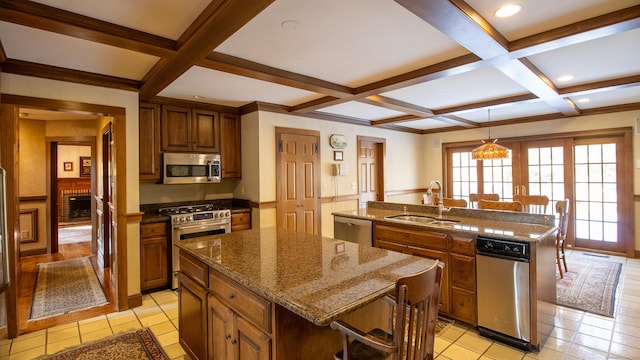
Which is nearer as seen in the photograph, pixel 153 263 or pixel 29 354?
pixel 29 354

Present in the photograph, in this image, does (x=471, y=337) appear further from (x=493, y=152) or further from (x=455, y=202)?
(x=493, y=152)

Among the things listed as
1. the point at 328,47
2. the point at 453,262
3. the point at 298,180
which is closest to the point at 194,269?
the point at 328,47

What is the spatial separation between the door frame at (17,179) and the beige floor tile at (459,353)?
10.6 feet

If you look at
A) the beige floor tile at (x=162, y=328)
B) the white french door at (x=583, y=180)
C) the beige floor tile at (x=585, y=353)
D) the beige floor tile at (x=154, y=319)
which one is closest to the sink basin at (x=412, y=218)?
the beige floor tile at (x=585, y=353)

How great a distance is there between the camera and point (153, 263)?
12.6 ft

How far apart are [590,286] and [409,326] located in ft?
12.8

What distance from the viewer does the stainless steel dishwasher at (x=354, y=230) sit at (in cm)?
362

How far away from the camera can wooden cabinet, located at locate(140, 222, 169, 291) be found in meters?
3.78

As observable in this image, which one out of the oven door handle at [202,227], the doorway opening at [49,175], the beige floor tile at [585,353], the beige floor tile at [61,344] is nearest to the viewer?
the beige floor tile at [585,353]

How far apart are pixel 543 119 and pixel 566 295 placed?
3.46 m

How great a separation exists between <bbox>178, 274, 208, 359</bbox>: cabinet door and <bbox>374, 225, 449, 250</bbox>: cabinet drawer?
2.01 metres

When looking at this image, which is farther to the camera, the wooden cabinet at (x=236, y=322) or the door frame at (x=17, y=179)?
the door frame at (x=17, y=179)

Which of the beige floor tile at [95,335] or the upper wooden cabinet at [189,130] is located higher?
the upper wooden cabinet at [189,130]

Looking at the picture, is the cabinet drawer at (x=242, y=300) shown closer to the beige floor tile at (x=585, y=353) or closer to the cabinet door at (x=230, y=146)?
the beige floor tile at (x=585, y=353)
